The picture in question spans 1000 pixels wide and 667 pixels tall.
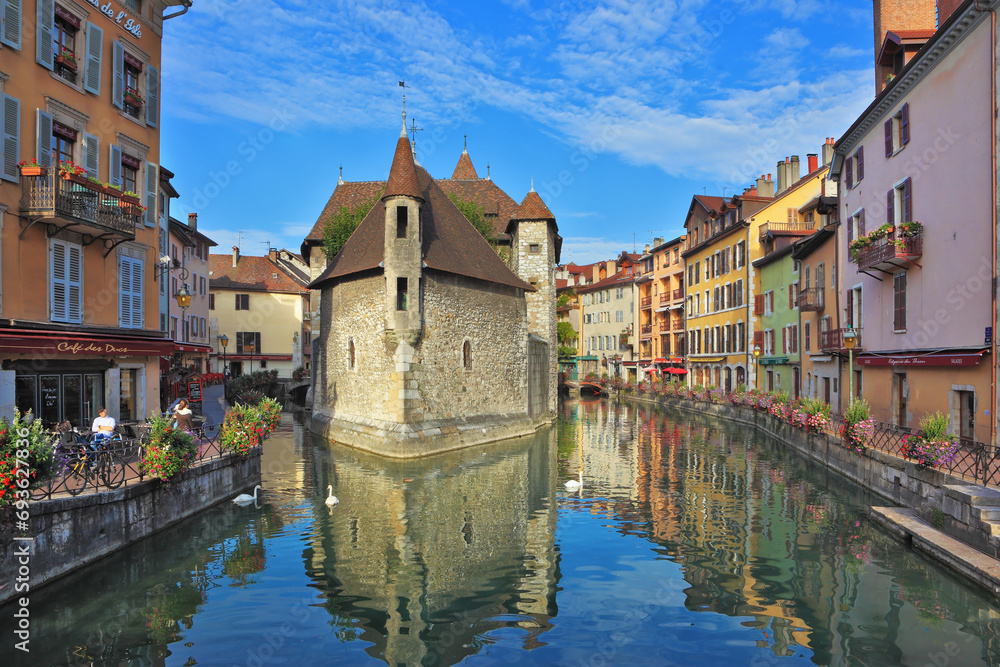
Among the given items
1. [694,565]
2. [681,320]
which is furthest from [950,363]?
[681,320]

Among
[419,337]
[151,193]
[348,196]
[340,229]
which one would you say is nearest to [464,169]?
[348,196]

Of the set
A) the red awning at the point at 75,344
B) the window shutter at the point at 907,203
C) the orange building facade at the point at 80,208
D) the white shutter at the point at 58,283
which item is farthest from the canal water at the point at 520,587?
the window shutter at the point at 907,203

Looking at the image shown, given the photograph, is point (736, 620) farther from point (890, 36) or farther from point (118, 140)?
point (890, 36)

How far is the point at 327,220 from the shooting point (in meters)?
35.8

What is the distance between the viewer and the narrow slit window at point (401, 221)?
2242 cm

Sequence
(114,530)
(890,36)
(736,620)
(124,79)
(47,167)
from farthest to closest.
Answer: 1. (890,36)
2. (124,79)
3. (47,167)
4. (114,530)
5. (736,620)

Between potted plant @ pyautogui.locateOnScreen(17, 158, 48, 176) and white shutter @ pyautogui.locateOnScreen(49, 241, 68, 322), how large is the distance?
1512 millimetres

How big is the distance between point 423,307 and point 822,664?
57.1 feet

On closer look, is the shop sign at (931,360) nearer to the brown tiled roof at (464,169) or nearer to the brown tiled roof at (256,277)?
the brown tiled roof at (464,169)

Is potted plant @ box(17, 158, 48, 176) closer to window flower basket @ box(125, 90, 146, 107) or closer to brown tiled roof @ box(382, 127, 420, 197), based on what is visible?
window flower basket @ box(125, 90, 146, 107)

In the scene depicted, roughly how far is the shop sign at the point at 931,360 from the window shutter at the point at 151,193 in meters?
19.3

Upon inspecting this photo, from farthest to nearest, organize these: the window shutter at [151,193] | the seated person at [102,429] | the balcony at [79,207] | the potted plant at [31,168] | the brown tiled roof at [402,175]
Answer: the brown tiled roof at [402,175], the window shutter at [151,193], the balcony at [79,207], the potted plant at [31,168], the seated person at [102,429]

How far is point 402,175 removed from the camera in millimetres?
22578

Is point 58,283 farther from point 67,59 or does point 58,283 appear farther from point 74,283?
point 67,59
